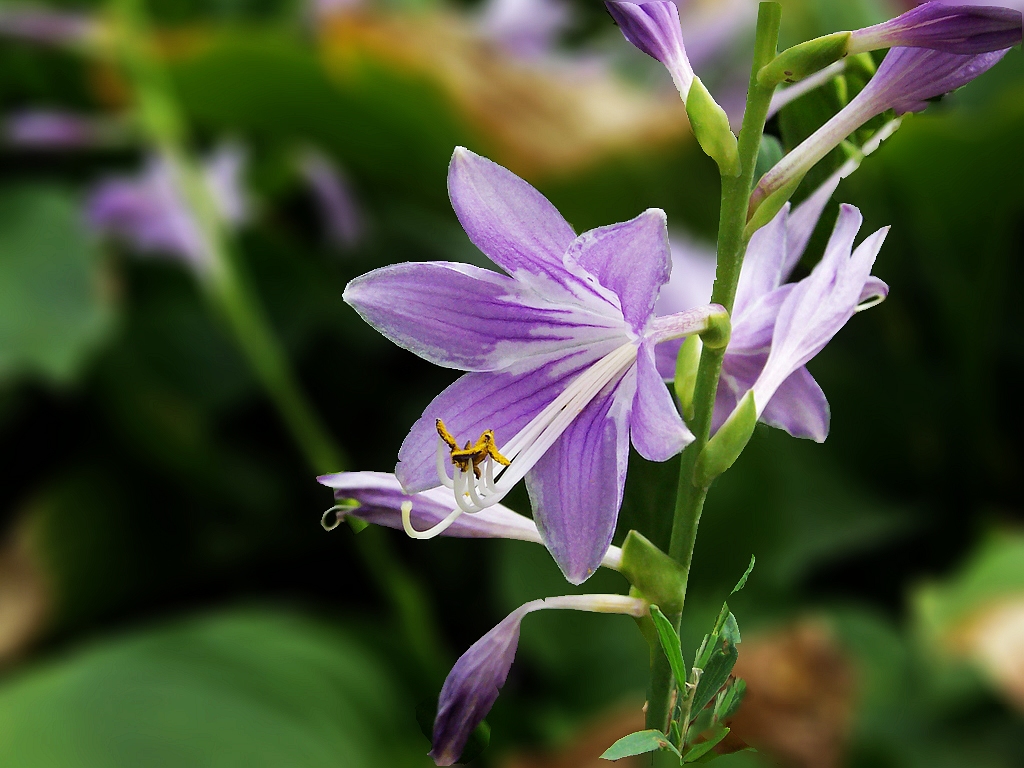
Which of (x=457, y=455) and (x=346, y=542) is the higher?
(x=457, y=455)

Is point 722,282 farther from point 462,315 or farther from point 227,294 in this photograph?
point 227,294

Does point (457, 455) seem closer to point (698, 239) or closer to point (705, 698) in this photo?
point (705, 698)

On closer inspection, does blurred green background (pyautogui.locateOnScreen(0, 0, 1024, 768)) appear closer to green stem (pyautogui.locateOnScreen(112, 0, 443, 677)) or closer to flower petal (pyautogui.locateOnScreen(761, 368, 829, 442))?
green stem (pyautogui.locateOnScreen(112, 0, 443, 677))

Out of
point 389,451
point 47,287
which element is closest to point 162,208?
point 47,287

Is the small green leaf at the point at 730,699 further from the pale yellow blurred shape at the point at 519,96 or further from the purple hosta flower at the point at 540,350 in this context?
the pale yellow blurred shape at the point at 519,96

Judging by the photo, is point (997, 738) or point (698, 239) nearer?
point (997, 738)

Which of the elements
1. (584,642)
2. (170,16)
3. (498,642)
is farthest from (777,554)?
(170,16)
